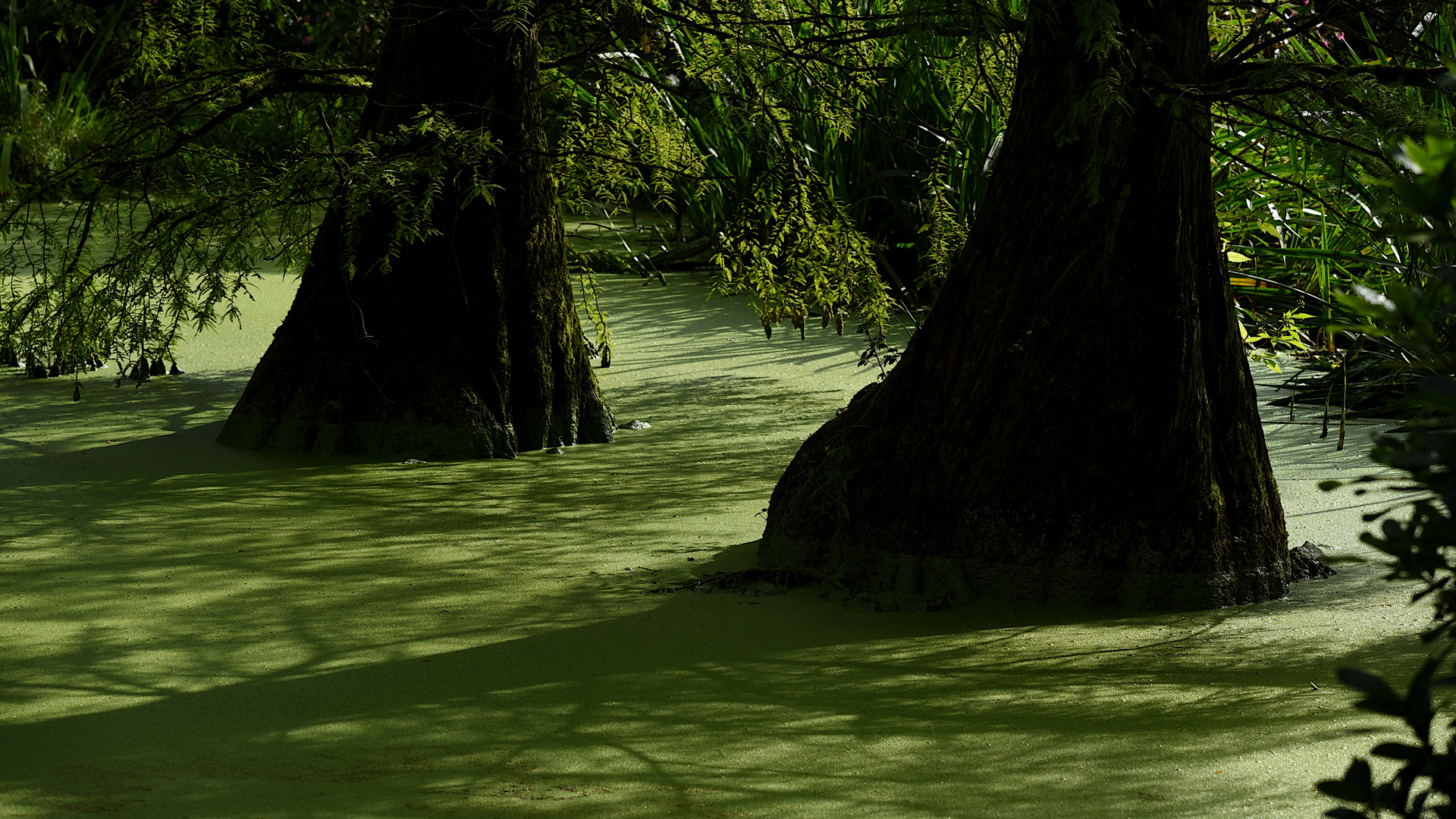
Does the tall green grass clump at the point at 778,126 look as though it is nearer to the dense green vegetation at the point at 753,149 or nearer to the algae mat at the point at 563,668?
the dense green vegetation at the point at 753,149

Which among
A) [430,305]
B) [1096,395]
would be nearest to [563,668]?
[1096,395]

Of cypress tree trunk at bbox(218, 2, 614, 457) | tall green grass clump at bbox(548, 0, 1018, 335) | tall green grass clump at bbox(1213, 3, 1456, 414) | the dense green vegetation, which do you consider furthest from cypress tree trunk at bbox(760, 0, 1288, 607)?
cypress tree trunk at bbox(218, 2, 614, 457)

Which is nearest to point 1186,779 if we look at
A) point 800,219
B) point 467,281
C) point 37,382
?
point 800,219

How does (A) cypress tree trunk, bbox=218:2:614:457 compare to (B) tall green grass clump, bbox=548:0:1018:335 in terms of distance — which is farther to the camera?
(A) cypress tree trunk, bbox=218:2:614:457

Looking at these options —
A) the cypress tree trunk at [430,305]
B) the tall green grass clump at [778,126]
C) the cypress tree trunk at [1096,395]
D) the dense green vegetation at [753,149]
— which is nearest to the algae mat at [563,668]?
the cypress tree trunk at [1096,395]

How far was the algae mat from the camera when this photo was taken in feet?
6.26

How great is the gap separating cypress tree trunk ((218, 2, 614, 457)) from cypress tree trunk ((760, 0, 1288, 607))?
1594mm

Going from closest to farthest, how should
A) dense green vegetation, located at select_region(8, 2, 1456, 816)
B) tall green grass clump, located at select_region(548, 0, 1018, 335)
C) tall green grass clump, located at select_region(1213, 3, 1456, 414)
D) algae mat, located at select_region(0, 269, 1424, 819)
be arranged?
algae mat, located at select_region(0, 269, 1424, 819)
tall green grass clump, located at select_region(1213, 3, 1456, 414)
dense green vegetation, located at select_region(8, 2, 1456, 816)
tall green grass clump, located at select_region(548, 0, 1018, 335)

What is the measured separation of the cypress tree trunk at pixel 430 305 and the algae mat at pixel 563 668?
222 mm

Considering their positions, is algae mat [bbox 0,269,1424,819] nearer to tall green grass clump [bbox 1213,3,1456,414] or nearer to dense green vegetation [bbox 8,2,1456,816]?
dense green vegetation [bbox 8,2,1456,816]

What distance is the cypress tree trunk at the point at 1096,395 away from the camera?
107 inches

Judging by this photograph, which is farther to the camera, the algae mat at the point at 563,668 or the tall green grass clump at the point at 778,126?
the tall green grass clump at the point at 778,126

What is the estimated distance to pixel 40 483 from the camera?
3617 mm

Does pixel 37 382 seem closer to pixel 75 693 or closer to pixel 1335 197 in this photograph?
pixel 75 693
